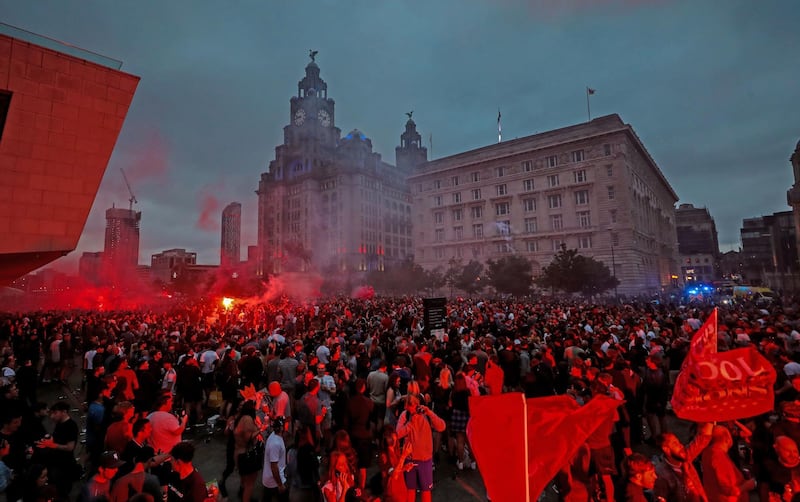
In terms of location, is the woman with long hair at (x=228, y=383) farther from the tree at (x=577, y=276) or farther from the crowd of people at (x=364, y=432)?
the tree at (x=577, y=276)

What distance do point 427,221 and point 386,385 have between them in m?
61.2

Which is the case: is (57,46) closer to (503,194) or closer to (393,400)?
(393,400)

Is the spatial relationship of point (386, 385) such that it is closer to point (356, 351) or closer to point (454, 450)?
point (454, 450)

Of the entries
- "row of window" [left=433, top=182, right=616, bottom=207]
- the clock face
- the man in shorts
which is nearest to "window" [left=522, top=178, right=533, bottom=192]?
"row of window" [left=433, top=182, right=616, bottom=207]

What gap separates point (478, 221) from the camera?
62.4 m

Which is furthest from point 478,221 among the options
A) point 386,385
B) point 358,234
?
point 386,385

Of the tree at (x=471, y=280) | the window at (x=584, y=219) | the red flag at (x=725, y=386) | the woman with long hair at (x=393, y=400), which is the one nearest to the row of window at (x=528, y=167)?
the window at (x=584, y=219)

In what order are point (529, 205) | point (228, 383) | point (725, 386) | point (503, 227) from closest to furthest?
point (725, 386)
point (228, 383)
point (529, 205)
point (503, 227)

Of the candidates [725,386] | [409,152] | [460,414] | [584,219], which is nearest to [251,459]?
[460,414]

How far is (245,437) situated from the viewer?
488 centimetres

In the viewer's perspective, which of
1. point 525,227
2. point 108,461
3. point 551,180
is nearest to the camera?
point 108,461

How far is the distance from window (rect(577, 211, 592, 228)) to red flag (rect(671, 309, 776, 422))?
5346 cm

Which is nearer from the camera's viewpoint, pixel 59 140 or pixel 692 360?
pixel 692 360

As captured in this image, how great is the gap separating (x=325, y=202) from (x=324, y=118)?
31.8 m
